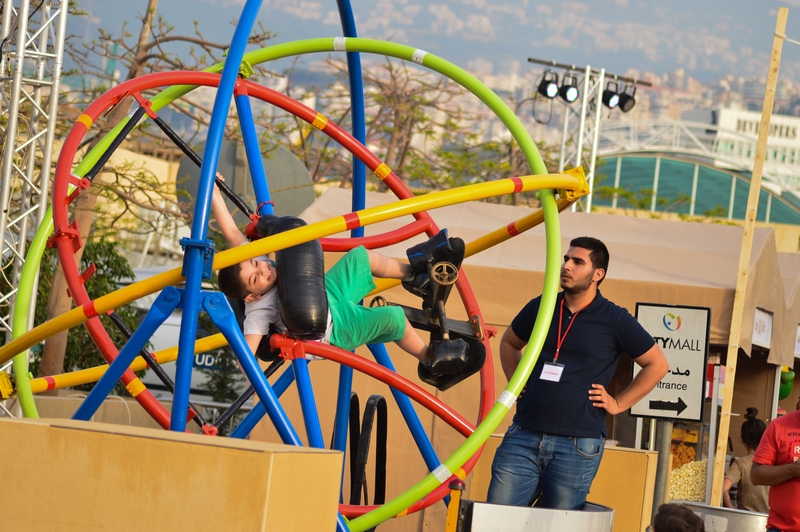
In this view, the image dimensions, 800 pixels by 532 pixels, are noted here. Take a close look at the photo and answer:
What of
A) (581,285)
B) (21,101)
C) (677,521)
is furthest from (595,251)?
(21,101)

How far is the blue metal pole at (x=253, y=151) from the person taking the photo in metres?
4.46

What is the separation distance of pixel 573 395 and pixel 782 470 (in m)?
1.23

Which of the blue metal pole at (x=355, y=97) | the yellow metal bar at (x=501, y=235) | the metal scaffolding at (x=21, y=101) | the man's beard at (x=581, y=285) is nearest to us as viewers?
the man's beard at (x=581, y=285)

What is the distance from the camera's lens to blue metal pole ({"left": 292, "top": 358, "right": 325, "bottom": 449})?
3734 mm

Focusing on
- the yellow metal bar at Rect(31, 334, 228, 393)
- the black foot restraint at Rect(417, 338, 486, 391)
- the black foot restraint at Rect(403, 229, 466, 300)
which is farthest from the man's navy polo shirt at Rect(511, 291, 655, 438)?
the yellow metal bar at Rect(31, 334, 228, 393)

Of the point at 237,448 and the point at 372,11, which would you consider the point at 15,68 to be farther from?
the point at 372,11

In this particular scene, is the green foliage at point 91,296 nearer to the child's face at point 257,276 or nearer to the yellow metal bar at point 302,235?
the yellow metal bar at point 302,235

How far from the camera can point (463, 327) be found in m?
4.38

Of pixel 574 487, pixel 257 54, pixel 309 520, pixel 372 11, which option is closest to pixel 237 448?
pixel 309 520

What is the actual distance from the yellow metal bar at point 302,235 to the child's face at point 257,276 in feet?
A: 0.91

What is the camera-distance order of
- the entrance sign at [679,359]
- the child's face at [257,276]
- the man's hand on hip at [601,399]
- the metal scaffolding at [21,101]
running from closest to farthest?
the child's face at [257,276]
the man's hand on hip at [601,399]
the entrance sign at [679,359]
the metal scaffolding at [21,101]

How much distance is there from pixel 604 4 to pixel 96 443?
202m

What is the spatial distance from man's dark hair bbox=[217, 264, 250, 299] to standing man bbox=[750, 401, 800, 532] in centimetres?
259

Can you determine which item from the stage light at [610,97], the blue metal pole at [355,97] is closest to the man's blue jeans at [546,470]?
the blue metal pole at [355,97]
